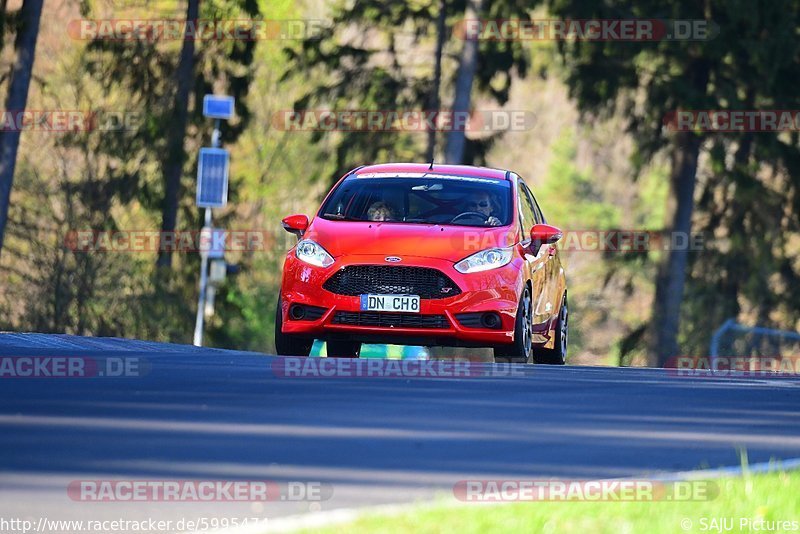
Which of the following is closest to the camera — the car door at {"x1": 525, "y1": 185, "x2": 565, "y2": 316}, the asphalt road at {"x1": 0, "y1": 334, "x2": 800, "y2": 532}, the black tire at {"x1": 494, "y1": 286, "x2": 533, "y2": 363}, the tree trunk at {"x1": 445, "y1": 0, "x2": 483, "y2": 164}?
the asphalt road at {"x1": 0, "y1": 334, "x2": 800, "y2": 532}

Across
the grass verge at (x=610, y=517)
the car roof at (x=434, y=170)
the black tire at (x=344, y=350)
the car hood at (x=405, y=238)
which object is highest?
the car roof at (x=434, y=170)

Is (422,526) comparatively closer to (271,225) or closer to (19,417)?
(19,417)

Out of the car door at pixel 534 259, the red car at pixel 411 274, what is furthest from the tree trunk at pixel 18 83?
the red car at pixel 411 274

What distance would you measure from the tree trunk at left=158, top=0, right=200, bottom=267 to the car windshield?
2338 centimetres

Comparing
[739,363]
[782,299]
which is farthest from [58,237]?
[782,299]

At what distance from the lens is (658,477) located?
8586 millimetres

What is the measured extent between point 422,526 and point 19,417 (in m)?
3.76

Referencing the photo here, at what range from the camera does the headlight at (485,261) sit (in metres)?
16.4

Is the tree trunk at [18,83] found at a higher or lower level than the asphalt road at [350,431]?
higher

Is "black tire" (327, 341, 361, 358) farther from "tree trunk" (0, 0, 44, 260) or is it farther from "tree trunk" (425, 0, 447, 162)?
"tree trunk" (425, 0, 447, 162)

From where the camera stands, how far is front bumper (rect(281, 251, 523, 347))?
16328 mm

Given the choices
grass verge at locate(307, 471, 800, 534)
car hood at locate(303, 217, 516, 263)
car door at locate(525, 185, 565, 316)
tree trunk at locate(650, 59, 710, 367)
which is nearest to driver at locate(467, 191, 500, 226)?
car hood at locate(303, 217, 516, 263)

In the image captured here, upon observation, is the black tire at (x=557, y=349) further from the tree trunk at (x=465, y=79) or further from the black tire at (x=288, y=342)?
the tree trunk at (x=465, y=79)

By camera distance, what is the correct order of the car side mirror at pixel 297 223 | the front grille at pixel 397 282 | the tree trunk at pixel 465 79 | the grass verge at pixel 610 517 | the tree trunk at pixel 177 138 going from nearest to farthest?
1. the grass verge at pixel 610 517
2. the front grille at pixel 397 282
3. the car side mirror at pixel 297 223
4. the tree trunk at pixel 465 79
5. the tree trunk at pixel 177 138
